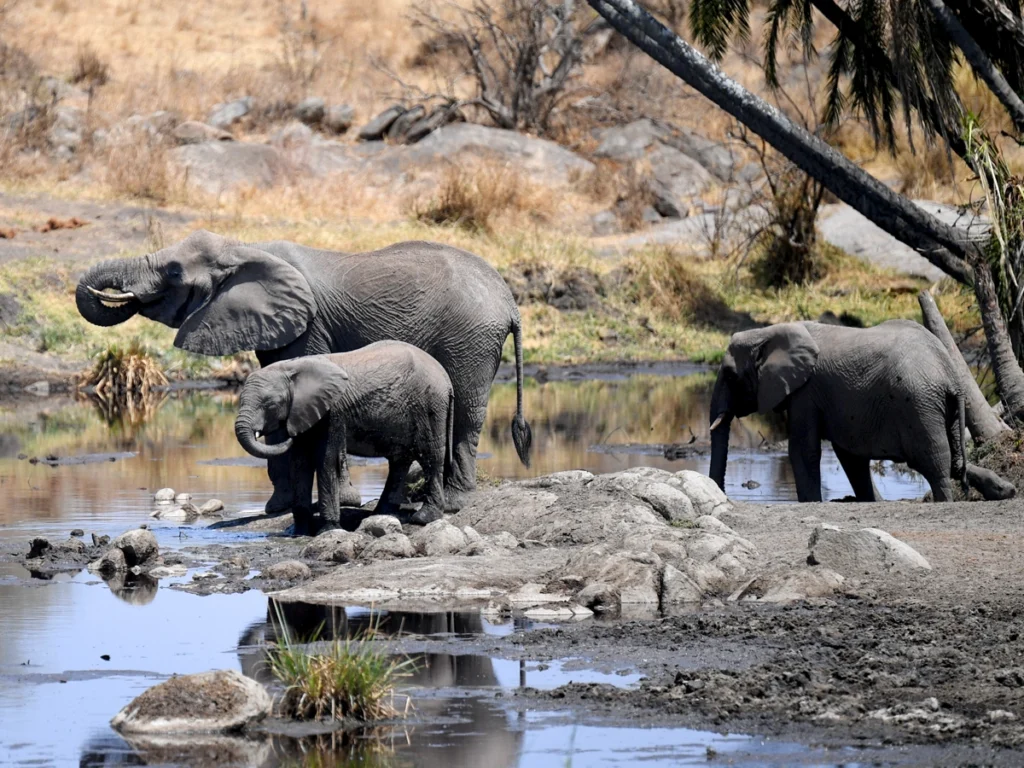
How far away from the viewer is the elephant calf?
39.7ft

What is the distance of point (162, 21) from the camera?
162ft

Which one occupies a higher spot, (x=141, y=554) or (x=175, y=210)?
(x=175, y=210)

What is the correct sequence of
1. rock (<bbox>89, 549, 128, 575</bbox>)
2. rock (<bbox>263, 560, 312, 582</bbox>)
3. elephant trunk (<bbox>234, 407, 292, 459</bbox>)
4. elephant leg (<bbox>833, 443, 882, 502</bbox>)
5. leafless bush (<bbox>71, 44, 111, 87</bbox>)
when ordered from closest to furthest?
1. rock (<bbox>263, 560, 312, 582</bbox>)
2. rock (<bbox>89, 549, 128, 575</bbox>)
3. elephant trunk (<bbox>234, 407, 292, 459</bbox>)
4. elephant leg (<bbox>833, 443, 882, 502</bbox>)
5. leafless bush (<bbox>71, 44, 111, 87</bbox>)

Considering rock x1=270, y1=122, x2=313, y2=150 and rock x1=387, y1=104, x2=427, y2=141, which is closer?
rock x1=270, y1=122, x2=313, y2=150

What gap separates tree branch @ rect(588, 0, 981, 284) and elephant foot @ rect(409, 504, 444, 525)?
7.07 metres

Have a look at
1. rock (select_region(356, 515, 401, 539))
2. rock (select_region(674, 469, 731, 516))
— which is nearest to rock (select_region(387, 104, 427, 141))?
rock (select_region(674, 469, 731, 516))

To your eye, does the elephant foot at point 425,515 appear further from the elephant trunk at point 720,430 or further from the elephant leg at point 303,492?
the elephant trunk at point 720,430

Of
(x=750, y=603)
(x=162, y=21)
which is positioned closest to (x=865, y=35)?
(x=750, y=603)

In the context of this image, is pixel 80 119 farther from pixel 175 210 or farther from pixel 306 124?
pixel 175 210

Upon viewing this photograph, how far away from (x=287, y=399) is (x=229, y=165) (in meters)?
24.1

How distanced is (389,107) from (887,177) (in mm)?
11469

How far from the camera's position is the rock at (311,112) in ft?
131

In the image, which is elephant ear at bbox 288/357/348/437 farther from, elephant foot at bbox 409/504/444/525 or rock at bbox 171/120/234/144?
rock at bbox 171/120/234/144

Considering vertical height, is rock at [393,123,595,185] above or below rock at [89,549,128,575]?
above
